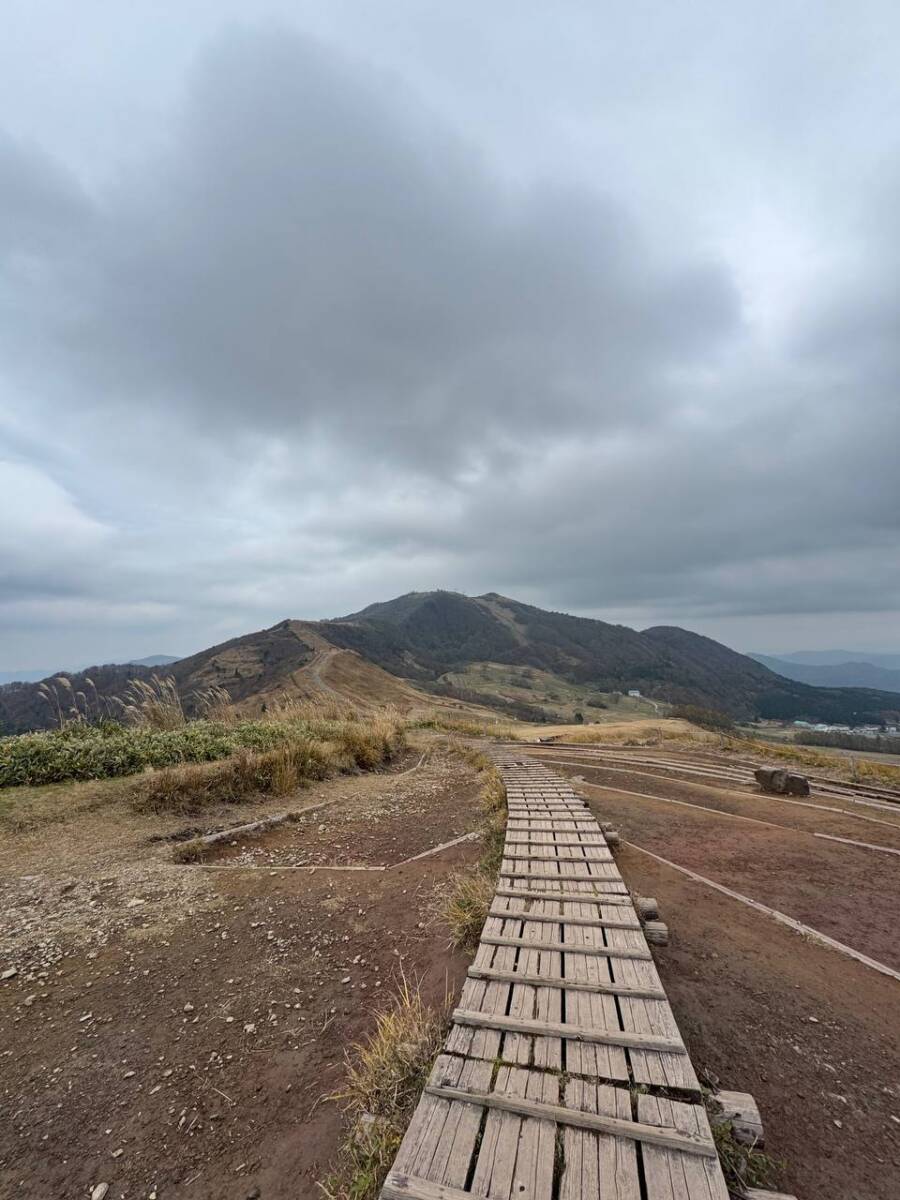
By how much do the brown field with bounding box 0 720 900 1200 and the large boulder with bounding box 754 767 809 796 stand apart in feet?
10.8

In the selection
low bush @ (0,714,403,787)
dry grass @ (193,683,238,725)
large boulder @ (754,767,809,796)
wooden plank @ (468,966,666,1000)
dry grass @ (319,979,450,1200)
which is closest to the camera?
dry grass @ (319,979,450,1200)

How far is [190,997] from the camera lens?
4.56 m

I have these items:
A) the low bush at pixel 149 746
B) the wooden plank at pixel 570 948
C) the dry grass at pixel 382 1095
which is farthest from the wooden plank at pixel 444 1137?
the low bush at pixel 149 746

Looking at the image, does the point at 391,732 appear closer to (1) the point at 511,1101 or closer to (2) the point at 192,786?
(2) the point at 192,786

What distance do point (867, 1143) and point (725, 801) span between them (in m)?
9.18

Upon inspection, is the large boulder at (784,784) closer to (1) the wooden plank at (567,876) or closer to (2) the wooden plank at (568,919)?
(1) the wooden plank at (567,876)

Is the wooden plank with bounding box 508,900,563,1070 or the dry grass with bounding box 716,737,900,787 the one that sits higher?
the wooden plank with bounding box 508,900,563,1070

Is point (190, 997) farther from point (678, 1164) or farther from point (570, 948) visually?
point (678, 1164)

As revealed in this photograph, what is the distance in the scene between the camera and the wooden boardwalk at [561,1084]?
2416 mm

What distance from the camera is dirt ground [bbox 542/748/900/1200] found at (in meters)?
3.29

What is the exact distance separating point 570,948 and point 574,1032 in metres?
0.97

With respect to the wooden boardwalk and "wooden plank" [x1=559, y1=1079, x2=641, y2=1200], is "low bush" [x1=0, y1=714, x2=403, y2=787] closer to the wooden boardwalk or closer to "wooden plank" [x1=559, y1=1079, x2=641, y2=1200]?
the wooden boardwalk

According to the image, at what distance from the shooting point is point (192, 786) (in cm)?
968

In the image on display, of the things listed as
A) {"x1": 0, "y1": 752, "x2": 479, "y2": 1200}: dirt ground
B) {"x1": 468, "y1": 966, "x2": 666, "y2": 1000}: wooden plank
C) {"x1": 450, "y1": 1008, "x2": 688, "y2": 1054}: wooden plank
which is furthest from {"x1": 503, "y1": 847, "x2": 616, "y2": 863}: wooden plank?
{"x1": 450, "y1": 1008, "x2": 688, "y2": 1054}: wooden plank
